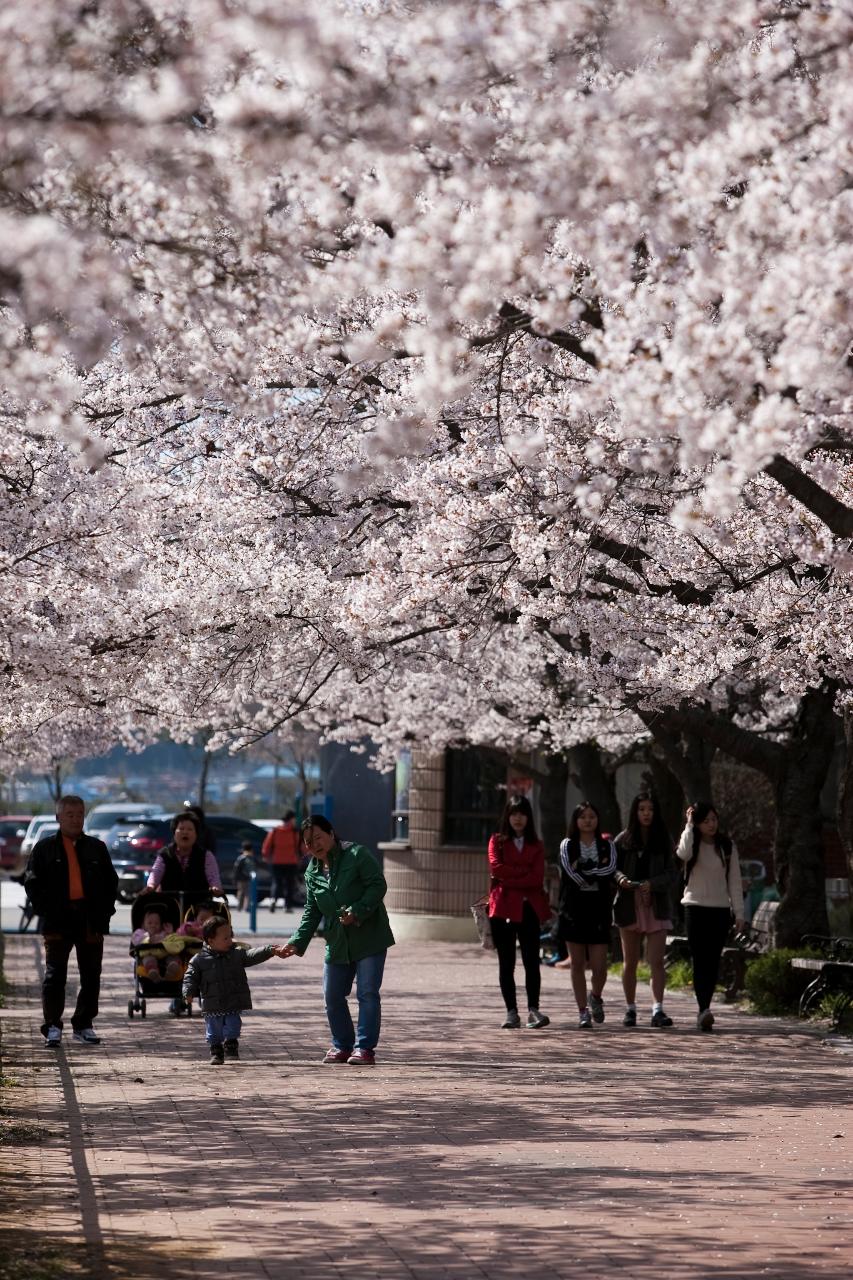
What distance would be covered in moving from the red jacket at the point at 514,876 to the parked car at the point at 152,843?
1913 cm

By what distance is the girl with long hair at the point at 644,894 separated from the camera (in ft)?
51.6

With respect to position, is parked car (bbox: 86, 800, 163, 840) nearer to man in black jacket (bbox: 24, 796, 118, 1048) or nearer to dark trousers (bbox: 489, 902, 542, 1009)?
dark trousers (bbox: 489, 902, 542, 1009)

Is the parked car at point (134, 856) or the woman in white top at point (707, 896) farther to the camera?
the parked car at point (134, 856)

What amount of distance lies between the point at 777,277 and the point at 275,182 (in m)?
1.90

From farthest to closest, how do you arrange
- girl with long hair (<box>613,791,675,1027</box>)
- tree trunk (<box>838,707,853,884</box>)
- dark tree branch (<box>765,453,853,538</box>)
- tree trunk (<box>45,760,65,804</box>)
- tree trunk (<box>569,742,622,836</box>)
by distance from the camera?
1. tree trunk (<box>45,760,65,804</box>)
2. tree trunk (<box>569,742,622,836</box>)
3. girl with long hair (<box>613,791,675,1027</box>)
4. tree trunk (<box>838,707,853,884</box>)
5. dark tree branch (<box>765,453,853,538</box>)

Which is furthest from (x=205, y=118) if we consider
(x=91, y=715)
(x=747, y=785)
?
(x=747, y=785)

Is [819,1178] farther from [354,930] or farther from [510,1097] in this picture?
[354,930]

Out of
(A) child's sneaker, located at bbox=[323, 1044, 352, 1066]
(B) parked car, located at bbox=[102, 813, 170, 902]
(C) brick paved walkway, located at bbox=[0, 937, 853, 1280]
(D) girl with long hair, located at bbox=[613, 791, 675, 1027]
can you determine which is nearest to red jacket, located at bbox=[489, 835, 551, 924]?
(D) girl with long hair, located at bbox=[613, 791, 675, 1027]

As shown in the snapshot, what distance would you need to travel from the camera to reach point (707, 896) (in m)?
15.2

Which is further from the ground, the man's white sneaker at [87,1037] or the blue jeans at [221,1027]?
the blue jeans at [221,1027]

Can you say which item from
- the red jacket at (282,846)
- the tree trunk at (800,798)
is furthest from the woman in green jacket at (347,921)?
the red jacket at (282,846)

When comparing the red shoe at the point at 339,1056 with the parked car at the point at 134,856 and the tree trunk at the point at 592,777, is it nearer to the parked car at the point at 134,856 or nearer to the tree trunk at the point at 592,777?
the tree trunk at the point at 592,777

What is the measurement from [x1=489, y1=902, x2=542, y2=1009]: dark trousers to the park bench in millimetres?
2208

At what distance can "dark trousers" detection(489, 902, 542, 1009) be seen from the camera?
50.0 feet
